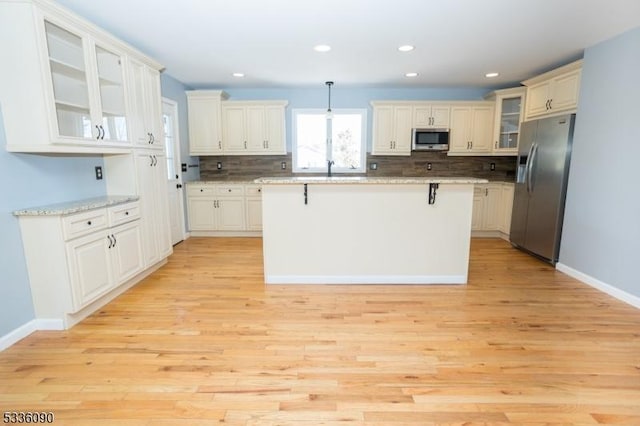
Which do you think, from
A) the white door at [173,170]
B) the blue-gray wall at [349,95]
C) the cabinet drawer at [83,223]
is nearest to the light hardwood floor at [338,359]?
the cabinet drawer at [83,223]

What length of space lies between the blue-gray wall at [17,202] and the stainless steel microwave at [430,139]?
186 inches

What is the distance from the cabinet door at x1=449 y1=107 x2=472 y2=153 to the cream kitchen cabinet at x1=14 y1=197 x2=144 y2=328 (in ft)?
16.5

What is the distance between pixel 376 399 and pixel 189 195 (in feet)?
14.8

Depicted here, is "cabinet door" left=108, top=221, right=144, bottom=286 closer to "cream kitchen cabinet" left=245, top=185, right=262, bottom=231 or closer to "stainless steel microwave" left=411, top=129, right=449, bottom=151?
"cream kitchen cabinet" left=245, top=185, right=262, bottom=231

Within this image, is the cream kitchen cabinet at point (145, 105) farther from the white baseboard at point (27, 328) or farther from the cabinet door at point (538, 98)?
the cabinet door at point (538, 98)

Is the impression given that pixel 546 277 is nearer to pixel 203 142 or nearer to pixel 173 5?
pixel 173 5

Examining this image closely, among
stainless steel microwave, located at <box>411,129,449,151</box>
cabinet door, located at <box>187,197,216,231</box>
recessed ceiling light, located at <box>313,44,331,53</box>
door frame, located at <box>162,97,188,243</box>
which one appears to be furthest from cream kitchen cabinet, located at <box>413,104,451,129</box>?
door frame, located at <box>162,97,188,243</box>

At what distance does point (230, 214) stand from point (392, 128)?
3141 mm

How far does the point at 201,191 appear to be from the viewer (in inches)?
207

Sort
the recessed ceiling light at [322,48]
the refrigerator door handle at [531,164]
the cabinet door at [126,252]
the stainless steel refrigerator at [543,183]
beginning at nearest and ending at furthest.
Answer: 1. the cabinet door at [126,252]
2. the recessed ceiling light at [322,48]
3. the stainless steel refrigerator at [543,183]
4. the refrigerator door handle at [531,164]

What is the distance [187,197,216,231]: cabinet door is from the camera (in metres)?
5.29

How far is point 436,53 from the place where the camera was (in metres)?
3.59

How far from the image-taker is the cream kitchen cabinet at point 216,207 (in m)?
5.25

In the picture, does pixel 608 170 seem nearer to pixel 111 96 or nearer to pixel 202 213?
pixel 111 96
